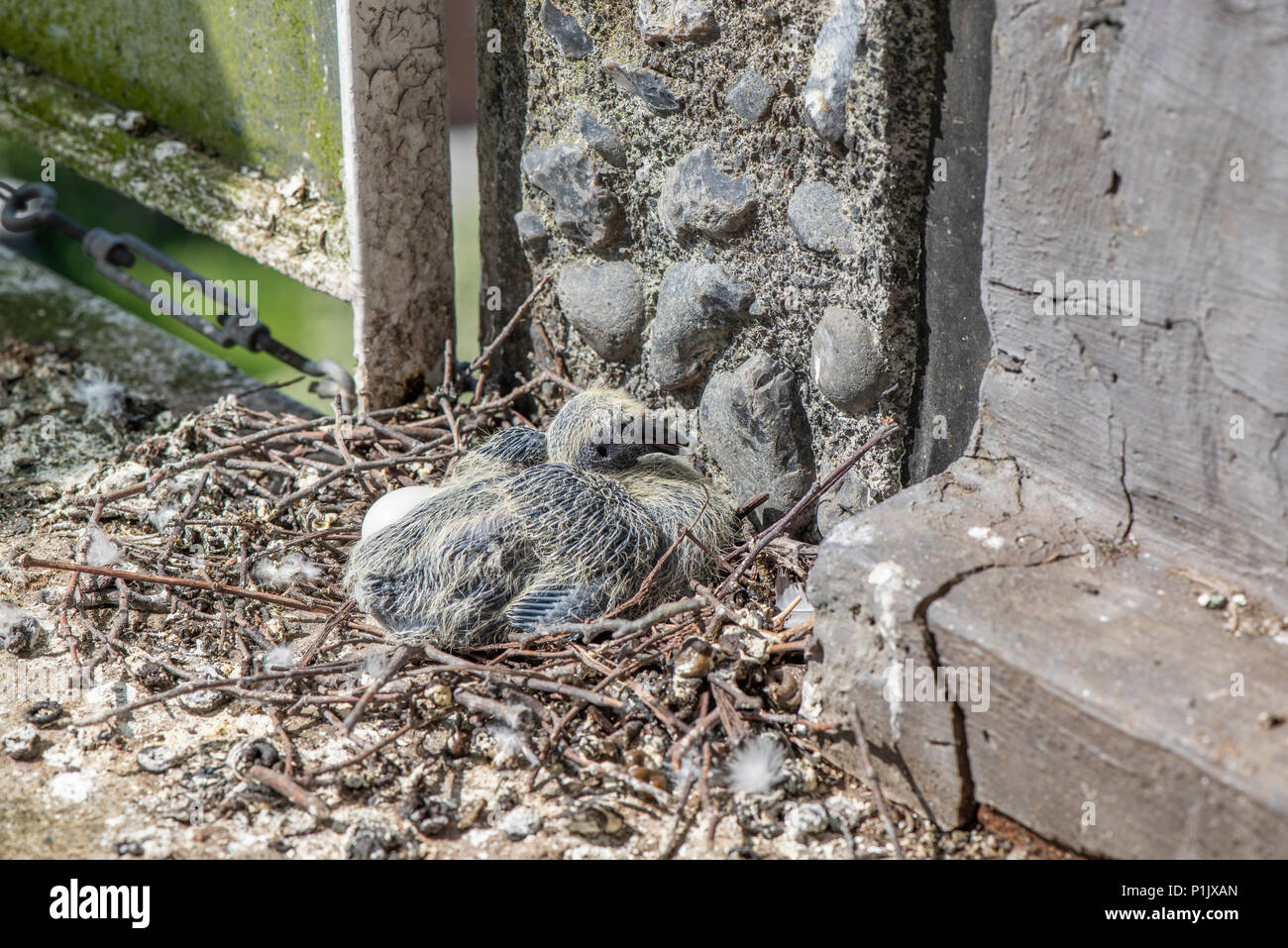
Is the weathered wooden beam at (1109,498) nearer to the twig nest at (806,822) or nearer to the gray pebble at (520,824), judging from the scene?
the twig nest at (806,822)

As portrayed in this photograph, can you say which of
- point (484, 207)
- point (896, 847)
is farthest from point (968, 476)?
point (484, 207)

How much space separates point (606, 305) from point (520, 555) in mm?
824

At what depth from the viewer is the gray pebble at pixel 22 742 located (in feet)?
7.72

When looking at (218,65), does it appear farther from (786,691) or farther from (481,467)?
(786,691)

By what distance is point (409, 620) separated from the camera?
261 centimetres

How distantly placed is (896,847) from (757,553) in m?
0.86

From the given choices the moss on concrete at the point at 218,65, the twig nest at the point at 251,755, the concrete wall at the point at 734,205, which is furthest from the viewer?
the moss on concrete at the point at 218,65

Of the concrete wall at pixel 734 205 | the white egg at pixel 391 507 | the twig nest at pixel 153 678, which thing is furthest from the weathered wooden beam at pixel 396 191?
the twig nest at pixel 153 678

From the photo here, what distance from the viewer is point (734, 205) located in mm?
2705

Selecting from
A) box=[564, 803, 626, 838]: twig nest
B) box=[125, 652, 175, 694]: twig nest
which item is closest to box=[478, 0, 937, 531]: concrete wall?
box=[564, 803, 626, 838]: twig nest

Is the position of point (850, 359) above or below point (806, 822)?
above

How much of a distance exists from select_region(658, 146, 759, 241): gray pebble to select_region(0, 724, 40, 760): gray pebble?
1.83 meters

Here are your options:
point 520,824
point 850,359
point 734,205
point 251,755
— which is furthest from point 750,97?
point 251,755

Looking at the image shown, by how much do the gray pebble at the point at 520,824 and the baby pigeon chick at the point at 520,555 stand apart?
0.49m
